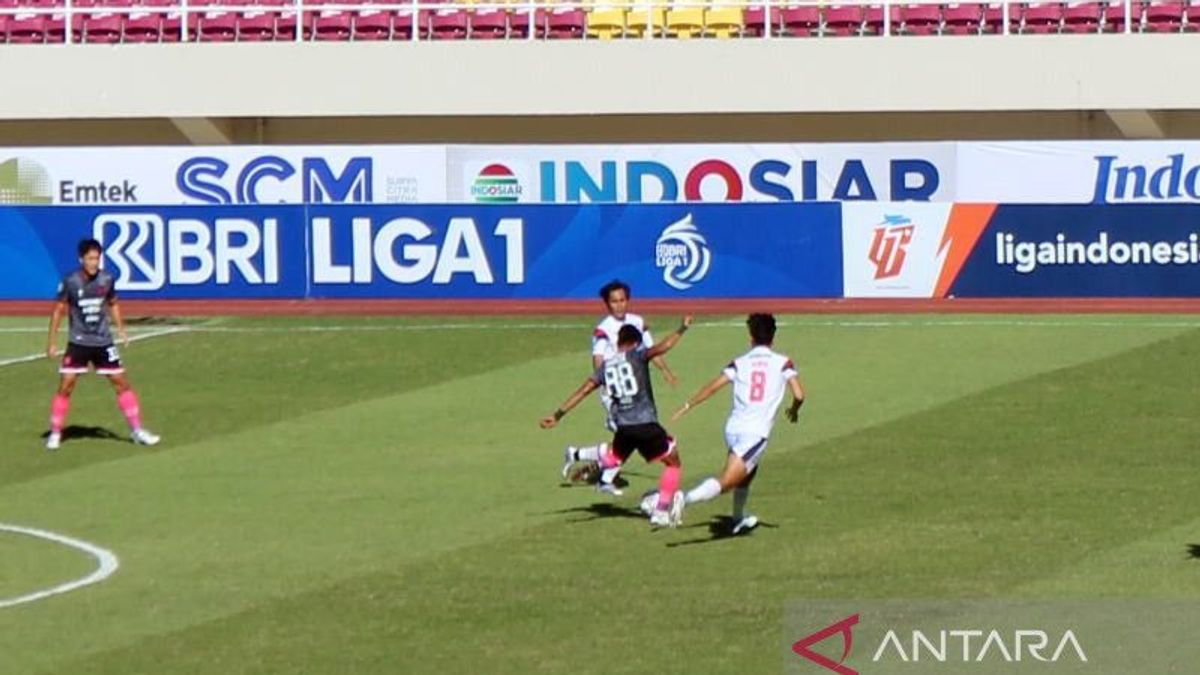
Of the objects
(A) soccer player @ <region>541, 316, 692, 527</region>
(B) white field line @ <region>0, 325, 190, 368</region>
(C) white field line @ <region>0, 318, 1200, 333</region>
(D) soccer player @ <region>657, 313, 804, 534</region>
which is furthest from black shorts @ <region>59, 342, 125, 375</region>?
(C) white field line @ <region>0, 318, 1200, 333</region>

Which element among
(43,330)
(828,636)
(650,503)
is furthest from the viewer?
(43,330)

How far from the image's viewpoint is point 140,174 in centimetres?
4459

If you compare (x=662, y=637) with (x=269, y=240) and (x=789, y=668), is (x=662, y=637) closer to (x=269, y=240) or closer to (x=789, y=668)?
(x=789, y=668)

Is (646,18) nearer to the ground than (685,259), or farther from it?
farther from it

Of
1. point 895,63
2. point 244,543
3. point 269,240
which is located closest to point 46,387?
point 269,240

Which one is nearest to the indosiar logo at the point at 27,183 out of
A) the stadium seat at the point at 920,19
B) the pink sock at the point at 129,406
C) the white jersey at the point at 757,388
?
the stadium seat at the point at 920,19

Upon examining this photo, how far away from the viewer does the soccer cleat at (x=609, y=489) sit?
2192cm

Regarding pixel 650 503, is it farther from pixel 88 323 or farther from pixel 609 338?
pixel 88 323

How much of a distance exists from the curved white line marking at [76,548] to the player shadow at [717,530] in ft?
14.2

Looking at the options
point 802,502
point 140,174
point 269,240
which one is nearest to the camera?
point 802,502

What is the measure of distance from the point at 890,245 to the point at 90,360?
52.5ft

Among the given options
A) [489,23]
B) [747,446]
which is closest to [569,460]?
[747,446]

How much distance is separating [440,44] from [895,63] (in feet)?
27.3

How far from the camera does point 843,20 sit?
45812 millimetres
